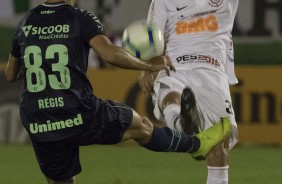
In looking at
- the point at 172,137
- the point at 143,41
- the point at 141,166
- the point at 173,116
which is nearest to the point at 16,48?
the point at 143,41

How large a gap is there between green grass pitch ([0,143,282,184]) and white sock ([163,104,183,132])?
1.84 m

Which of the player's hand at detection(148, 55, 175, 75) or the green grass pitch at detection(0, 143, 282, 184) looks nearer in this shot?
the player's hand at detection(148, 55, 175, 75)

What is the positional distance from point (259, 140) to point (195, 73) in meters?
5.49

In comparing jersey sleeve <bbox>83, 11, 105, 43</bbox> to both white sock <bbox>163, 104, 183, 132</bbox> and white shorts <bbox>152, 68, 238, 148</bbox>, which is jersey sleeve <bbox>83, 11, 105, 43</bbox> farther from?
white shorts <bbox>152, 68, 238, 148</bbox>

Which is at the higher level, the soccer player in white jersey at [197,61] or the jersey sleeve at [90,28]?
the jersey sleeve at [90,28]

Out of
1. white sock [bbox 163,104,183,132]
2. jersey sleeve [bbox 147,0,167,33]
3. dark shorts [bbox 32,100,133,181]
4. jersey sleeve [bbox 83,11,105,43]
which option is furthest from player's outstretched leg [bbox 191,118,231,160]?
jersey sleeve [bbox 83,11,105,43]

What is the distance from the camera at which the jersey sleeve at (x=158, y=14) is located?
27.3ft

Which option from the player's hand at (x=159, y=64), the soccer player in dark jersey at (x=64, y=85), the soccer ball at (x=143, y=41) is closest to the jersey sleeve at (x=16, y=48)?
the soccer player in dark jersey at (x=64, y=85)

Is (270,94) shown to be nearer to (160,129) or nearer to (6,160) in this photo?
(6,160)

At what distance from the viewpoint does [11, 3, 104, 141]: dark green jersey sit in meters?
6.66

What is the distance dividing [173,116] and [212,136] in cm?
43

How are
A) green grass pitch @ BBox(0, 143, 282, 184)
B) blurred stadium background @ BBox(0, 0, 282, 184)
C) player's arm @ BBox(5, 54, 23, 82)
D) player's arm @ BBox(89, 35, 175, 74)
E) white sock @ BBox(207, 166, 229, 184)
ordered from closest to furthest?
1. player's arm @ BBox(89, 35, 175, 74)
2. player's arm @ BBox(5, 54, 23, 82)
3. white sock @ BBox(207, 166, 229, 184)
4. green grass pitch @ BBox(0, 143, 282, 184)
5. blurred stadium background @ BBox(0, 0, 282, 184)

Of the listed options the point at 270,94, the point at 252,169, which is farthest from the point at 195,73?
the point at 270,94

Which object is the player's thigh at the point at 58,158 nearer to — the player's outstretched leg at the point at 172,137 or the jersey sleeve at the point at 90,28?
the player's outstretched leg at the point at 172,137
